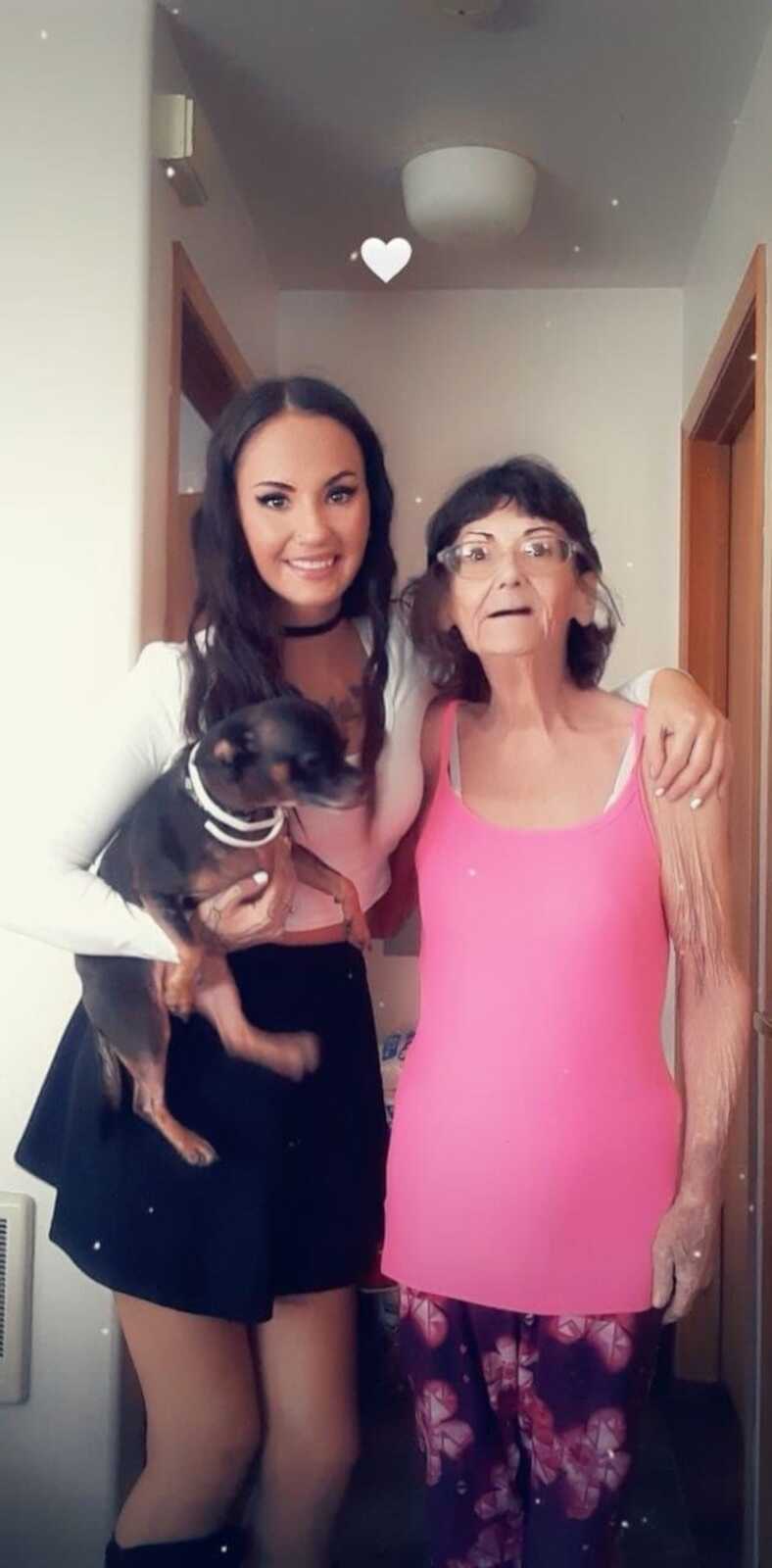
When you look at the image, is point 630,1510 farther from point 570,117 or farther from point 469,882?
point 570,117

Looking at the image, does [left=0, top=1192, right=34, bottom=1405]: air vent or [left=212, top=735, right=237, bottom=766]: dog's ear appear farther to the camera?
[left=0, top=1192, right=34, bottom=1405]: air vent

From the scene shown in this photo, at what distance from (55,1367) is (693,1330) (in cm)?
43

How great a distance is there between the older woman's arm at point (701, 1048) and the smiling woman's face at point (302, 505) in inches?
9.4

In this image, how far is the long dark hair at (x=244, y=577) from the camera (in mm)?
685

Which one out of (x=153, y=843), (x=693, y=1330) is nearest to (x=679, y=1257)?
(x=693, y=1330)

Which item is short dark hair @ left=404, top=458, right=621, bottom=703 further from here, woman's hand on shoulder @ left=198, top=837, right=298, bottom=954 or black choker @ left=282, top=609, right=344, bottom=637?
woman's hand on shoulder @ left=198, top=837, right=298, bottom=954

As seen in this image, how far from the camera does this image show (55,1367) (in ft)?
2.56

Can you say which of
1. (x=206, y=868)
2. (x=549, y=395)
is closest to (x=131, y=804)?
(x=206, y=868)

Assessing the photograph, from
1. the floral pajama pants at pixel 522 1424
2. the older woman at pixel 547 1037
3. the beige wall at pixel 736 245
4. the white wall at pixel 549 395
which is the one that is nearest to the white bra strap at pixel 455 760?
the older woman at pixel 547 1037

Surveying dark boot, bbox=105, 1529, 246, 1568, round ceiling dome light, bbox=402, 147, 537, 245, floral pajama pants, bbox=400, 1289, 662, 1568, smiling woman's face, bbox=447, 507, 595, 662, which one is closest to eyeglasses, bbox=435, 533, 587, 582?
smiling woman's face, bbox=447, 507, 595, 662

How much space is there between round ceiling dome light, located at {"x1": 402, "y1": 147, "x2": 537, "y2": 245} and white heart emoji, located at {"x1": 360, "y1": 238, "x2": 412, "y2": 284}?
19 mm

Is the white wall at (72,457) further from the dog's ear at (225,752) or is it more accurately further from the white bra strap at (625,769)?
the white bra strap at (625,769)

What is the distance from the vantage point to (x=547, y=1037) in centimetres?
70

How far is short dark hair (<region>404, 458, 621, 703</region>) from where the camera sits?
0.71 meters
